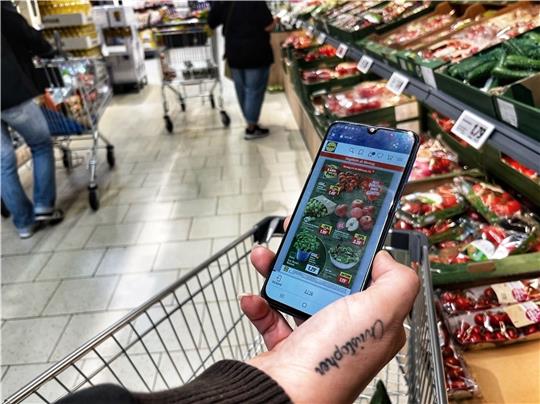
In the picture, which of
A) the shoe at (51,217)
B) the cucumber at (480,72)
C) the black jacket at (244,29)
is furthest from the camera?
the black jacket at (244,29)

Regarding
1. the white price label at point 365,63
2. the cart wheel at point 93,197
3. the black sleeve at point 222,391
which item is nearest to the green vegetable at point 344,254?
the black sleeve at point 222,391

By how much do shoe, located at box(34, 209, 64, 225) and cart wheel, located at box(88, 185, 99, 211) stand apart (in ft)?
0.73

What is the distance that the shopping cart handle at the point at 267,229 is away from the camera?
3.75ft

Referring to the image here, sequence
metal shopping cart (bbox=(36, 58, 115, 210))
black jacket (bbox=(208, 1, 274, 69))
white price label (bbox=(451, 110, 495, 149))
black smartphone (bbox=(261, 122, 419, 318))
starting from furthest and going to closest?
black jacket (bbox=(208, 1, 274, 69))
metal shopping cart (bbox=(36, 58, 115, 210))
white price label (bbox=(451, 110, 495, 149))
black smartphone (bbox=(261, 122, 419, 318))

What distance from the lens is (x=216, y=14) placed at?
4.29 m

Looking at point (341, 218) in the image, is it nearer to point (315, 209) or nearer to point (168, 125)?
point (315, 209)

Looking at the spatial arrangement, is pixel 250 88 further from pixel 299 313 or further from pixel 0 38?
pixel 299 313

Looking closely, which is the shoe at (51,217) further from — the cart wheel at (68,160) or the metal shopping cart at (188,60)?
the metal shopping cart at (188,60)

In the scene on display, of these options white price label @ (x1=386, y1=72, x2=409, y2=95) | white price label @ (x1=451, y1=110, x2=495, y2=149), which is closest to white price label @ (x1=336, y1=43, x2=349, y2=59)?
white price label @ (x1=386, y1=72, x2=409, y2=95)

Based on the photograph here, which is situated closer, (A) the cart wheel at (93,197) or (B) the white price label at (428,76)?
(B) the white price label at (428,76)

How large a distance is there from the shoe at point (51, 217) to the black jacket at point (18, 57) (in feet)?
2.61

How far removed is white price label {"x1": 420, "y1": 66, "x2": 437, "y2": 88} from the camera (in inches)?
58.1

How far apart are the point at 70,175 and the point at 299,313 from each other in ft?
12.2

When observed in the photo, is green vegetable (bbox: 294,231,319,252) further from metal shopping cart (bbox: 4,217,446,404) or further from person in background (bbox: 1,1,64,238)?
person in background (bbox: 1,1,64,238)
